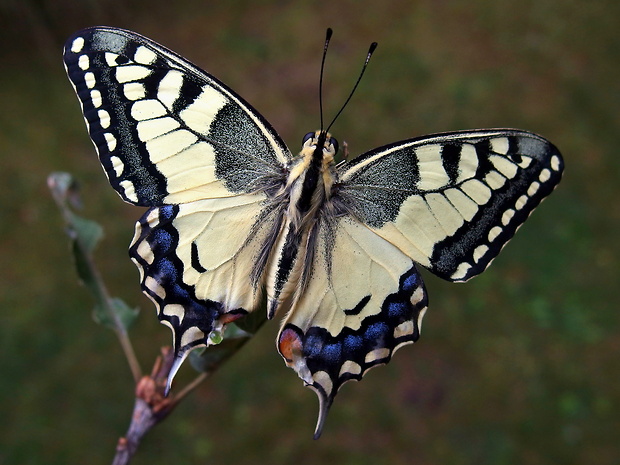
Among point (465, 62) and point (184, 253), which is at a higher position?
point (184, 253)

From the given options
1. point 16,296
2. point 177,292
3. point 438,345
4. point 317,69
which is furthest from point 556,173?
point 317,69

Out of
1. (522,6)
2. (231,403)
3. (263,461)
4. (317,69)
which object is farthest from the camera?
(522,6)

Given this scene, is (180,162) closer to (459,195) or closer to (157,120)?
(157,120)

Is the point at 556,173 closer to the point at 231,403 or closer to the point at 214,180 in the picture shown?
the point at 214,180

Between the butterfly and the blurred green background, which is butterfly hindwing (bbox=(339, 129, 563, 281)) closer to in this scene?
the butterfly

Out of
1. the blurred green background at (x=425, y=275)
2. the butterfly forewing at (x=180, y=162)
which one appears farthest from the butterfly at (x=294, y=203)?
the blurred green background at (x=425, y=275)

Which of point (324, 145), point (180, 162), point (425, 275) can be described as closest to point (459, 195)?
point (324, 145)

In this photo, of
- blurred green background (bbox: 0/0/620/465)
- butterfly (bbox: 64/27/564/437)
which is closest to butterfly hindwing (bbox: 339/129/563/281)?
butterfly (bbox: 64/27/564/437)
